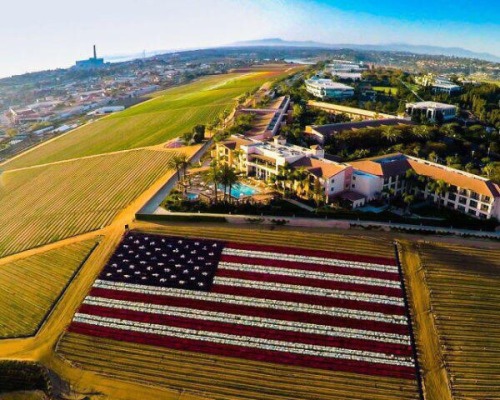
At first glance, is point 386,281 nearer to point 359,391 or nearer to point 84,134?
point 359,391

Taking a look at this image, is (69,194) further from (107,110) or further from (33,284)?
(107,110)

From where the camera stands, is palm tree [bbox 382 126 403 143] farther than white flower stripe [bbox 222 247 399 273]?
Yes

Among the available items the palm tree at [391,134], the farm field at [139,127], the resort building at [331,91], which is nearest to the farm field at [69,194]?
the farm field at [139,127]

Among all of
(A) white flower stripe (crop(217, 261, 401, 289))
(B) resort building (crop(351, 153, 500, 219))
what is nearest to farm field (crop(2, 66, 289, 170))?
(B) resort building (crop(351, 153, 500, 219))

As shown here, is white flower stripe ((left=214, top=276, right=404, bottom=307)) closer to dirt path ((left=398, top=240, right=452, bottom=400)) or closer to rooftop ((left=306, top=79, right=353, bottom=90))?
dirt path ((left=398, top=240, right=452, bottom=400))

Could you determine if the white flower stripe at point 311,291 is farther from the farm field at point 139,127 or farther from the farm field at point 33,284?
the farm field at point 139,127

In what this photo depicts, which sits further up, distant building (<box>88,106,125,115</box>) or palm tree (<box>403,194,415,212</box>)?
distant building (<box>88,106,125,115</box>)

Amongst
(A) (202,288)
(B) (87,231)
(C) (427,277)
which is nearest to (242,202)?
(A) (202,288)
